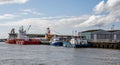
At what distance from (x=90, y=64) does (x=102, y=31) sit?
9458 cm

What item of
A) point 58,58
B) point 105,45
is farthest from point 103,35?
point 58,58

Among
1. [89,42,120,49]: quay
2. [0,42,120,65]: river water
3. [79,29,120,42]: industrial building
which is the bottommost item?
[0,42,120,65]: river water

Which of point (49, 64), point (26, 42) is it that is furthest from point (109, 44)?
point (49, 64)

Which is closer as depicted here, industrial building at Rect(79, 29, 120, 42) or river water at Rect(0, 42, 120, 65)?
river water at Rect(0, 42, 120, 65)

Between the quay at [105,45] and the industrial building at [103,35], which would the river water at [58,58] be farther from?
the industrial building at [103,35]

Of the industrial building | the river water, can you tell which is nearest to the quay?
the industrial building

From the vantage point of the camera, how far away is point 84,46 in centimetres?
12006

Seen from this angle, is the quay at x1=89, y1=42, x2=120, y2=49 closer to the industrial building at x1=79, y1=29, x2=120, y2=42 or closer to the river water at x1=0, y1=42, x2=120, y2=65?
the industrial building at x1=79, y1=29, x2=120, y2=42

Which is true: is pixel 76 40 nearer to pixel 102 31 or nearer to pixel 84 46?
pixel 84 46

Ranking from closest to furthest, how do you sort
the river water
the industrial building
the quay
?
the river water → the quay → the industrial building

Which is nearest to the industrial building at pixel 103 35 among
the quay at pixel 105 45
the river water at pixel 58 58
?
the quay at pixel 105 45

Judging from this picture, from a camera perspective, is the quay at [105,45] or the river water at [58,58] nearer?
the river water at [58,58]

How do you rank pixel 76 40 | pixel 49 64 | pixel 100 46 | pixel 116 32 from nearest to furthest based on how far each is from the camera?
pixel 49 64 < pixel 76 40 < pixel 100 46 < pixel 116 32

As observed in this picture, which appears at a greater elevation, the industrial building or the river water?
the industrial building
